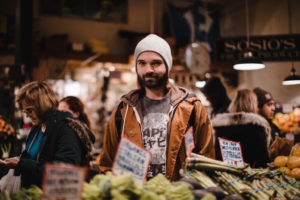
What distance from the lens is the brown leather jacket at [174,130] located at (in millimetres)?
2201

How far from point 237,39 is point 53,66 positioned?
504 cm

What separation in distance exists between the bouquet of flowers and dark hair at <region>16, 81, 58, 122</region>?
1.62m

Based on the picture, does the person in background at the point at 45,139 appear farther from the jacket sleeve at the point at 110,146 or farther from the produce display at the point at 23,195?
the produce display at the point at 23,195

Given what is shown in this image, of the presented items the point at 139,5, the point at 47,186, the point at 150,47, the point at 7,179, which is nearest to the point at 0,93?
the point at 7,179

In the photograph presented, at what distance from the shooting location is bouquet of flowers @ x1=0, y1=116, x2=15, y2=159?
3.67m

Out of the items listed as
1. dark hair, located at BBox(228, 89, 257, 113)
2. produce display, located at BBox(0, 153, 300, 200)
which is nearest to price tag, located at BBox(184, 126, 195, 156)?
produce display, located at BBox(0, 153, 300, 200)

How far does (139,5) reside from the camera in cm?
1012

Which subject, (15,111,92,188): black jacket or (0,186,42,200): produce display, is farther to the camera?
(15,111,92,188): black jacket

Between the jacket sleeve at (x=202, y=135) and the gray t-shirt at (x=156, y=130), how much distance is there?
25 centimetres

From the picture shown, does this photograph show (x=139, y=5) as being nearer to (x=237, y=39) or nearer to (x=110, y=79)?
(x=110, y=79)

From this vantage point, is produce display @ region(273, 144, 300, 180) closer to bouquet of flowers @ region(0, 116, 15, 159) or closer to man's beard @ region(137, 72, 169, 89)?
man's beard @ region(137, 72, 169, 89)

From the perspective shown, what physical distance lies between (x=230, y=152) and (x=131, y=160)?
1010 millimetres

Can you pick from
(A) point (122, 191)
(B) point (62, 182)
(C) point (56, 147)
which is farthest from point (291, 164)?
(B) point (62, 182)

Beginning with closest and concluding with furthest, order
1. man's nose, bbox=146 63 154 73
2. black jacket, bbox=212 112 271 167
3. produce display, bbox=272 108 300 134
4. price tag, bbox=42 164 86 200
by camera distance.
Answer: price tag, bbox=42 164 86 200
man's nose, bbox=146 63 154 73
black jacket, bbox=212 112 271 167
produce display, bbox=272 108 300 134
